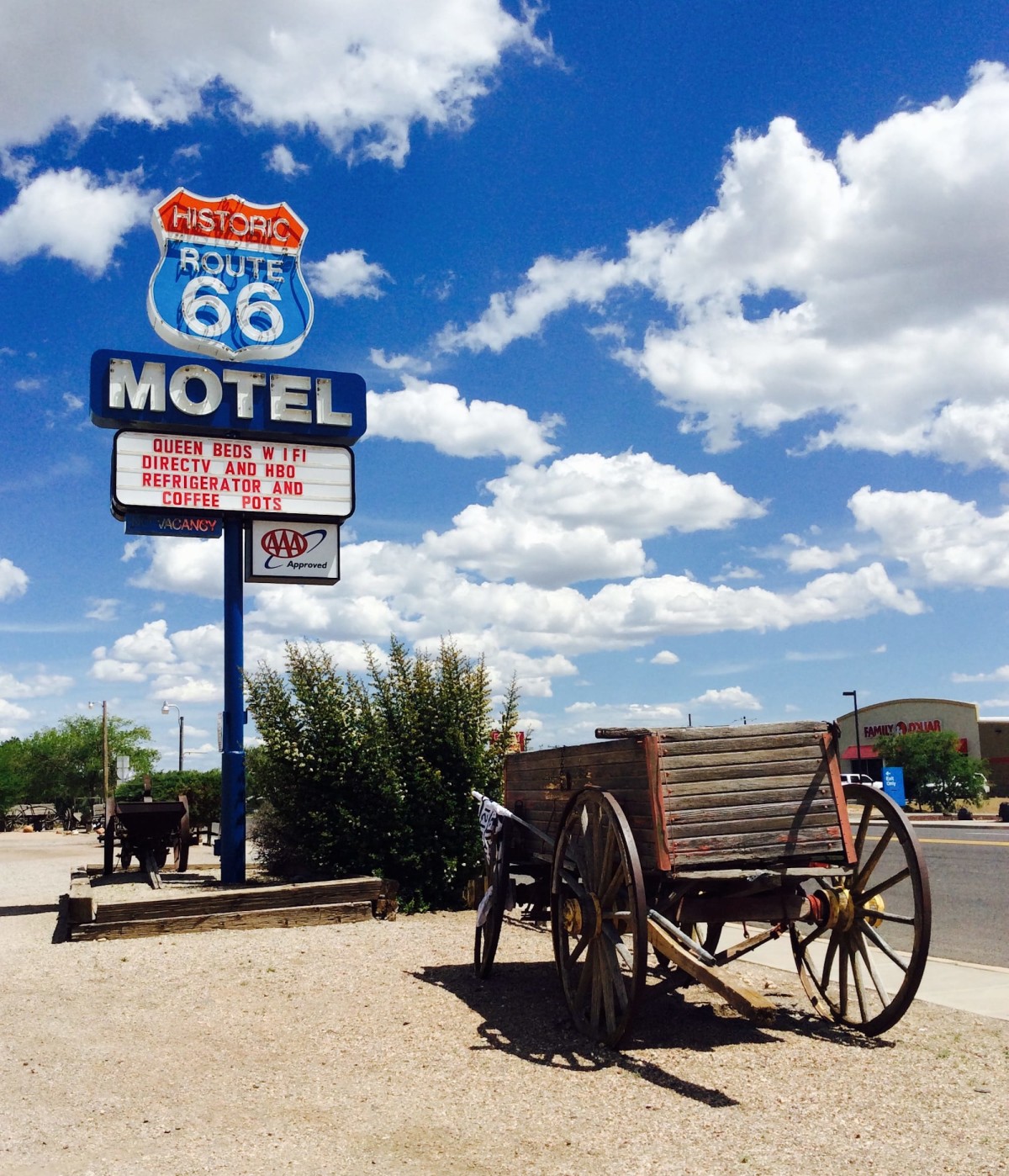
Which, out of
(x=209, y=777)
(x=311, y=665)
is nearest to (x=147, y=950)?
(x=311, y=665)

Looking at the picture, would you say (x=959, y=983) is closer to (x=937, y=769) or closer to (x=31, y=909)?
(x=31, y=909)

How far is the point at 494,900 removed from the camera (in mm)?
8312

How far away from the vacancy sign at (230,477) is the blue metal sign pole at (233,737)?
84 cm

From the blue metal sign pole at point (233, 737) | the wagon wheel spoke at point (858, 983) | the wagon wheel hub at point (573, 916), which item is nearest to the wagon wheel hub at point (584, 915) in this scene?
the wagon wheel hub at point (573, 916)

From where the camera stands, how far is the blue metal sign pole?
14703mm

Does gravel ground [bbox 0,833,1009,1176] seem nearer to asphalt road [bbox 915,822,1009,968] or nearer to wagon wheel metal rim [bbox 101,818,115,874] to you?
asphalt road [bbox 915,822,1009,968]

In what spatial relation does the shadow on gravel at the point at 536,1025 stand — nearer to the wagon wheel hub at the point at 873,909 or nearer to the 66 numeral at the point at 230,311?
the wagon wheel hub at the point at 873,909

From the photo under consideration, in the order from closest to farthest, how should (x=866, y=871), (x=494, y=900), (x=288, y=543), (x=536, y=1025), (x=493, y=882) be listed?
(x=866, y=871)
(x=536, y=1025)
(x=494, y=900)
(x=493, y=882)
(x=288, y=543)

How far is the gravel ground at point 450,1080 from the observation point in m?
4.88

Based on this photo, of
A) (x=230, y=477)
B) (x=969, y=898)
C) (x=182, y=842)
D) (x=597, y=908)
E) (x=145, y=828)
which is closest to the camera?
(x=597, y=908)

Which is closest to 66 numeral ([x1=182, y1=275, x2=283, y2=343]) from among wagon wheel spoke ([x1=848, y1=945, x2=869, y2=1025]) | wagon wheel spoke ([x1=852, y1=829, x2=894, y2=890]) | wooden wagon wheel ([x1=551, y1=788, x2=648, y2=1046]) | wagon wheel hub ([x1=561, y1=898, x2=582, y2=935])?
wooden wagon wheel ([x1=551, y1=788, x2=648, y2=1046])

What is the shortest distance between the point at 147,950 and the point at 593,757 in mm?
5608

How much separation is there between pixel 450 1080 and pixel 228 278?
45.9ft

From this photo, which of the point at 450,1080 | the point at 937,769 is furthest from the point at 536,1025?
the point at 937,769
